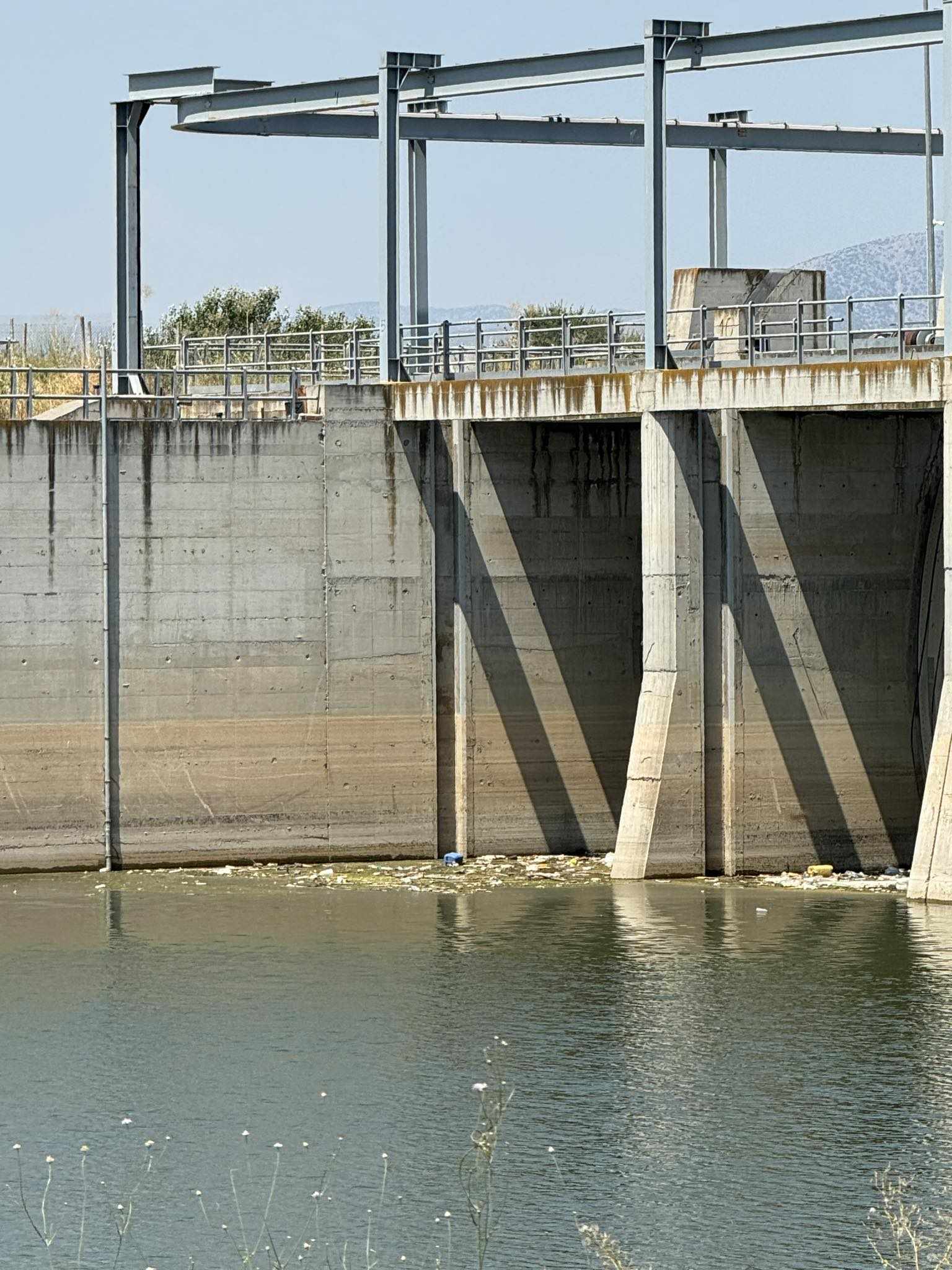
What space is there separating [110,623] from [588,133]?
14.4 meters

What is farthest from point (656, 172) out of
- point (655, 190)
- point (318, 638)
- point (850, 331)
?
point (318, 638)

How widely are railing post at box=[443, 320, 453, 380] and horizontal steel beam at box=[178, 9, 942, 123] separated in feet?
11.7

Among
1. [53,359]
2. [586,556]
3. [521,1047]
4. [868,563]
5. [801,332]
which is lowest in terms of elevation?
[521,1047]

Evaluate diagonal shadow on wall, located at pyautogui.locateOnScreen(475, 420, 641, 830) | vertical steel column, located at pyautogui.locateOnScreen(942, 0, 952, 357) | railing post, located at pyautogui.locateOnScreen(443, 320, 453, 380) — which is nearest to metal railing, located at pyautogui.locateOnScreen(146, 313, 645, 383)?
railing post, located at pyautogui.locateOnScreen(443, 320, 453, 380)

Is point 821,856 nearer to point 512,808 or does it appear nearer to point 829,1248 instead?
point 512,808

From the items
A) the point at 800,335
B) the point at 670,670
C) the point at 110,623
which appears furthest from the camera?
the point at 110,623

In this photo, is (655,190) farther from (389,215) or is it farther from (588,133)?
(588,133)

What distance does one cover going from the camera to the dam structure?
108ft

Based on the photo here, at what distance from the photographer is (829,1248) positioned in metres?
16.7

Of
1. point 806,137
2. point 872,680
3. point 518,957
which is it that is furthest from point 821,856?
point 806,137

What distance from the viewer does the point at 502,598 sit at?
35062 mm

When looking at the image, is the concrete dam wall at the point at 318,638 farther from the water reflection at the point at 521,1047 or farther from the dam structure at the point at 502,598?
the water reflection at the point at 521,1047

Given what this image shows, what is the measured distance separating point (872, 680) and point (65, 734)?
39.4ft

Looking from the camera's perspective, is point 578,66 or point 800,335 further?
point 578,66
